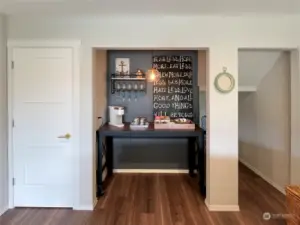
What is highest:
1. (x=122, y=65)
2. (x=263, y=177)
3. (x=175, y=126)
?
(x=122, y=65)

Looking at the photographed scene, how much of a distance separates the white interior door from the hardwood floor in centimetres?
23

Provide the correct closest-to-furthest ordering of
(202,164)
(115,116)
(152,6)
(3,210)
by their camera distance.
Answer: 1. (152,6)
2. (3,210)
3. (202,164)
4. (115,116)

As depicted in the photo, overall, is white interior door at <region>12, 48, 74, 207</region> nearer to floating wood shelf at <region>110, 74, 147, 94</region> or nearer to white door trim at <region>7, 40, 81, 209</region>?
white door trim at <region>7, 40, 81, 209</region>

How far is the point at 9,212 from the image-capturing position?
12.1 feet

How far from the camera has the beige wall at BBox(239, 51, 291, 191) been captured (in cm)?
427

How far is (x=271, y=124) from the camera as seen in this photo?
4.75 m

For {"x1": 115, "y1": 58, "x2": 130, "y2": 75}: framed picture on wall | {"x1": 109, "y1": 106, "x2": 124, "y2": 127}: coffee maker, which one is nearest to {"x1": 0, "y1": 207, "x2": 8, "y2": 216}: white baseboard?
{"x1": 109, "y1": 106, "x2": 124, "y2": 127}: coffee maker

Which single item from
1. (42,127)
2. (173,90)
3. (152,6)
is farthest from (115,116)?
(152,6)

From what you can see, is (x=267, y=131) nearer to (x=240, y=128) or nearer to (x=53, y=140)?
(x=240, y=128)

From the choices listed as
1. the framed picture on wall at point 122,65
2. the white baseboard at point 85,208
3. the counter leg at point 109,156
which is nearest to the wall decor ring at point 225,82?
the white baseboard at point 85,208

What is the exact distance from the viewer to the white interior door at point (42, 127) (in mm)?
3766

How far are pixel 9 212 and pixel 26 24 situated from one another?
90.4 inches

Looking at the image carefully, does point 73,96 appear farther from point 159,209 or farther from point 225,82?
point 225,82

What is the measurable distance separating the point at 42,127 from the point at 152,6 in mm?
1982
